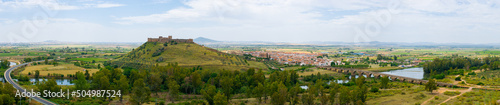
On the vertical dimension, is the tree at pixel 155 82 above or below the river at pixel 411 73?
above

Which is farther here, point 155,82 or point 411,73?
point 411,73

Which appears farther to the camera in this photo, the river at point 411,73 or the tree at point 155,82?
the river at point 411,73

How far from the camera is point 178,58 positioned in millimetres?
114062

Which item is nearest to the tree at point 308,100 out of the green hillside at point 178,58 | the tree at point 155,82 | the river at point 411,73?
the tree at point 155,82

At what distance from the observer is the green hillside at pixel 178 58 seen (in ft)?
352

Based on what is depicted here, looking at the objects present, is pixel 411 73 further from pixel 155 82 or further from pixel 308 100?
pixel 155 82

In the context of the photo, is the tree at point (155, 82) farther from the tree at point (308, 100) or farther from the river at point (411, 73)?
the river at point (411, 73)

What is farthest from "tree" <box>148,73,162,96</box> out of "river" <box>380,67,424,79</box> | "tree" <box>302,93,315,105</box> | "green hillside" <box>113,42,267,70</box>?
"river" <box>380,67,424,79</box>

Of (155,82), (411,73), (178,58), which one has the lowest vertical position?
(411,73)

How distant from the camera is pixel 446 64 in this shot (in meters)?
114

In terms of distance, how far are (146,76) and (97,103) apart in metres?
20.0

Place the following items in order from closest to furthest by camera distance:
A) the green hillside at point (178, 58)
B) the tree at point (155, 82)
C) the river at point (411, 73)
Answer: the tree at point (155, 82)
the green hillside at point (178, 58)
the river at point (411, 73)

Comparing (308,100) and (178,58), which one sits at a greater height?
(178,58)

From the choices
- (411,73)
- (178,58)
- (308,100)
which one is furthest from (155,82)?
(411,73)
